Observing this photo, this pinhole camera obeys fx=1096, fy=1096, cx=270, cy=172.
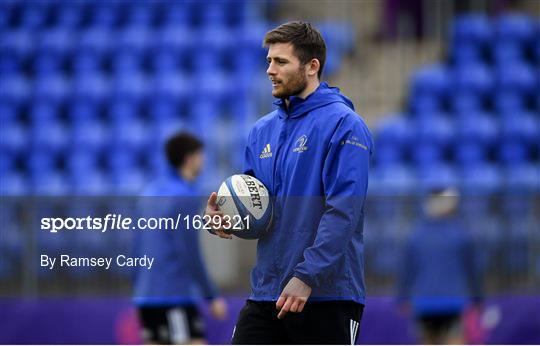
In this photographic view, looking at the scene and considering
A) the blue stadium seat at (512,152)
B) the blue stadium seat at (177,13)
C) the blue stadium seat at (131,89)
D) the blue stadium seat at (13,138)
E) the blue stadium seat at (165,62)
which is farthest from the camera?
the blue stadium seat at (177,13)

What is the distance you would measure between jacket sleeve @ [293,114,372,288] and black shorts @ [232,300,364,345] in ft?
0.59

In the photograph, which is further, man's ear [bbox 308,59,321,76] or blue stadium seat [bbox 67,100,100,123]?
blue stadium seat [bbox 67,100,100,123]

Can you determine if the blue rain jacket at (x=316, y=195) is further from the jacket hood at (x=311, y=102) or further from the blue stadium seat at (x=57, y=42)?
the blue stadium seat at (x=57, y=42)

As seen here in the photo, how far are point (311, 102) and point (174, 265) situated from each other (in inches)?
106

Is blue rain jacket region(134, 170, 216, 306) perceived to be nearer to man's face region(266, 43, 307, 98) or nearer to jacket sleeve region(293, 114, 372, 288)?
man's face region(266, 43, 307, 98)

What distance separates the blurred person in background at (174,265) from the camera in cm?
689

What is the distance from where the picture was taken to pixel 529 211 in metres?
10.0

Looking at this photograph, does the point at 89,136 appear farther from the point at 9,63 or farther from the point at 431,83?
the point at 431,83

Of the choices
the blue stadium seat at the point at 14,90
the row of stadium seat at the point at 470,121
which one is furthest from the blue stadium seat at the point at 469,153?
the blue stadium seat at the point at 14,90

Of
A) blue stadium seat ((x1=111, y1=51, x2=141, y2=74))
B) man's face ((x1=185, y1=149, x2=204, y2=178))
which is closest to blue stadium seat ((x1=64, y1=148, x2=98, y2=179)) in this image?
blue stadium seat ((x1=111, y1=51, x2=141, y2=74))

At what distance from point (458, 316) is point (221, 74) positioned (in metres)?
6.23

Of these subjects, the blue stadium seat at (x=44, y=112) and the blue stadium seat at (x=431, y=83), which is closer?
the blue stadium seat at (x=431, y=83)

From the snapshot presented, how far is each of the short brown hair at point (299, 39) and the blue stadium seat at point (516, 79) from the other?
960 cm

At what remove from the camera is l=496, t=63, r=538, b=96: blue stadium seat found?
46.0ft
